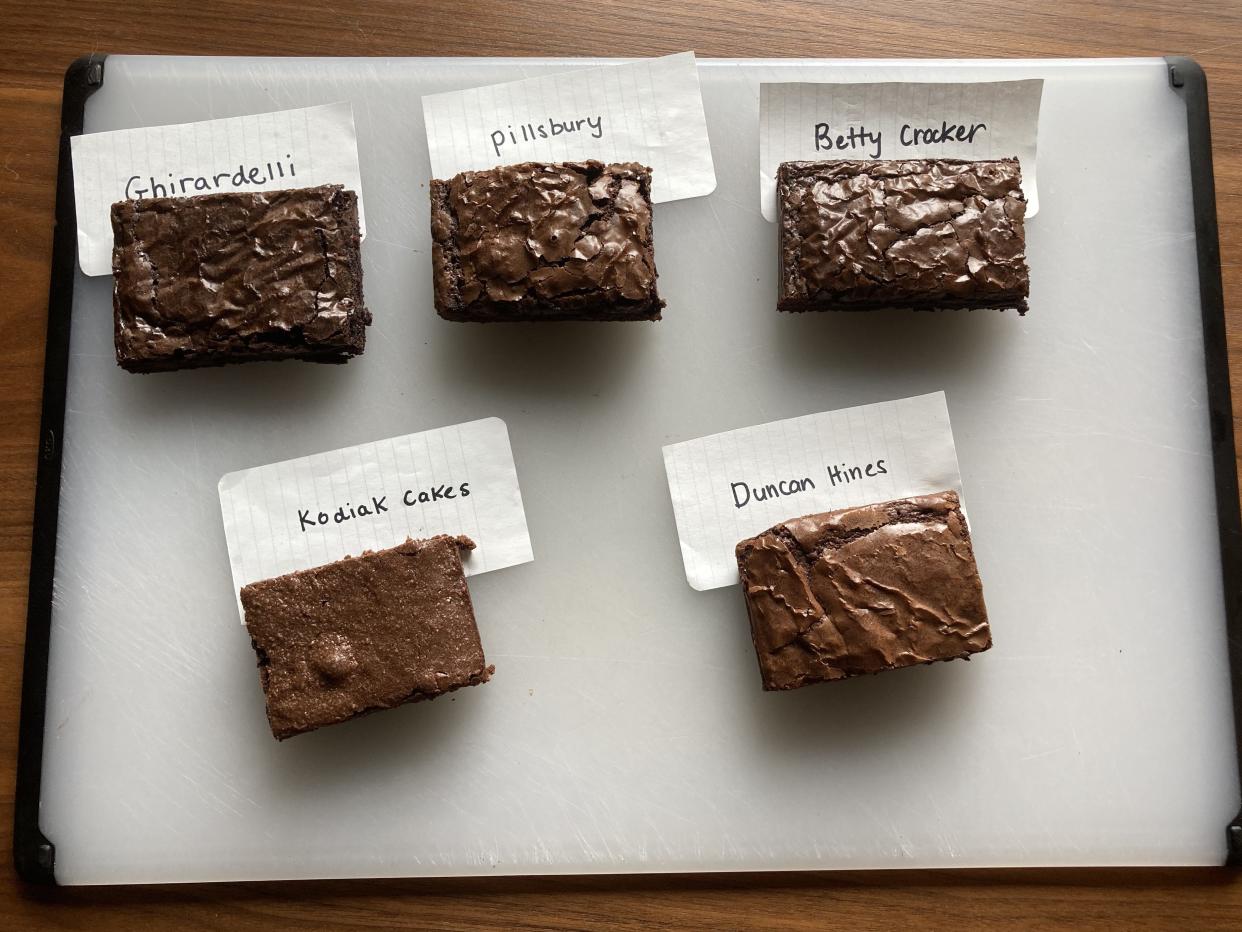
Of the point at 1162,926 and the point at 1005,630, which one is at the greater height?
the point at 1005,630

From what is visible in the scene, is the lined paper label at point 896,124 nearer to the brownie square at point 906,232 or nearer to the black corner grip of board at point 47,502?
the brownie square at point 906,232

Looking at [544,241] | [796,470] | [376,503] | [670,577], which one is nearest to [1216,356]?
[796,470]

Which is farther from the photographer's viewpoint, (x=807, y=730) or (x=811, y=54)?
(x=811, y=54)

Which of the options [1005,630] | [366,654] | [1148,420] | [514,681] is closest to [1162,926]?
[1005,630]

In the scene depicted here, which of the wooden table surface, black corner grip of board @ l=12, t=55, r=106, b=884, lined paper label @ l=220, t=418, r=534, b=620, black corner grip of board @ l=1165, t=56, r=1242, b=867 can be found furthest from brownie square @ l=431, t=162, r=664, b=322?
black corner grip of board @ l=1165, t=56, r=1242, b=867

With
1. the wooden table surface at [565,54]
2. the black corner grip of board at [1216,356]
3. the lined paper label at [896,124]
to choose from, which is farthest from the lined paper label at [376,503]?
the black corner grip of board at [1216,356]

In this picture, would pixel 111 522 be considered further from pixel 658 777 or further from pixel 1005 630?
pixel 1005 630

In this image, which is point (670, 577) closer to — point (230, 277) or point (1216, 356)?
point (230, 277)
